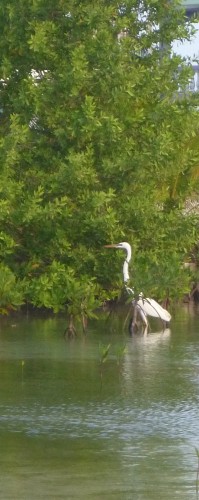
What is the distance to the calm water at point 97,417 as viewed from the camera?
7.81 metres

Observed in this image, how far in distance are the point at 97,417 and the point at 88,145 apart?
24.1ft

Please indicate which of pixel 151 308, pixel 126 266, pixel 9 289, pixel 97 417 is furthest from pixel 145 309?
pixel 97 417

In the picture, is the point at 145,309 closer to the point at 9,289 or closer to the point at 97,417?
the point at 9,289

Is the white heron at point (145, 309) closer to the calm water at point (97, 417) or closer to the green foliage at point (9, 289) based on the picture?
the calm water at point (97, 417)

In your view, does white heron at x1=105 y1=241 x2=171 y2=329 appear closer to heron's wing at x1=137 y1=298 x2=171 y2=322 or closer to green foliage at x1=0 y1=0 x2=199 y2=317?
heron's wing at x1=137 y1=298 x2=171 y2=322

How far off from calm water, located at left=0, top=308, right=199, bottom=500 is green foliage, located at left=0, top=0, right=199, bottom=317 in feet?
5.22

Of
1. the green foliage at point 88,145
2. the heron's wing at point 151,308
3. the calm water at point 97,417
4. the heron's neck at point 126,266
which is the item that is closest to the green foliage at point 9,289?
the green foliage at point 88,145

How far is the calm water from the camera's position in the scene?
7.81 metres

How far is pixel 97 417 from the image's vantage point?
32.7 feet

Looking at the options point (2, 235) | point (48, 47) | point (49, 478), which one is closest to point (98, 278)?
point (2, 235)

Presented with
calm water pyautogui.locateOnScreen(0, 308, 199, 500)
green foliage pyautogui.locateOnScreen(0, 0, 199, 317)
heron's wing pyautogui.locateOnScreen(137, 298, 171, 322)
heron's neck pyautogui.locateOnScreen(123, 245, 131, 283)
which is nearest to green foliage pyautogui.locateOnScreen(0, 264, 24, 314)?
green foliage pyautogui.locateOnScreen(0, 0, 199, 317)

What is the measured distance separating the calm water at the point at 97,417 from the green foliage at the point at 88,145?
5.22 feet

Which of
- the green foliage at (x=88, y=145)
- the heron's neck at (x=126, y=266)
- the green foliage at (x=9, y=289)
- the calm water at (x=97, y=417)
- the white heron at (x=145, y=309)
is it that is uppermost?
the green foliage at (x=88, y=145)

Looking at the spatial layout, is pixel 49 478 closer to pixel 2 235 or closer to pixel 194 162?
pixel 2 235
